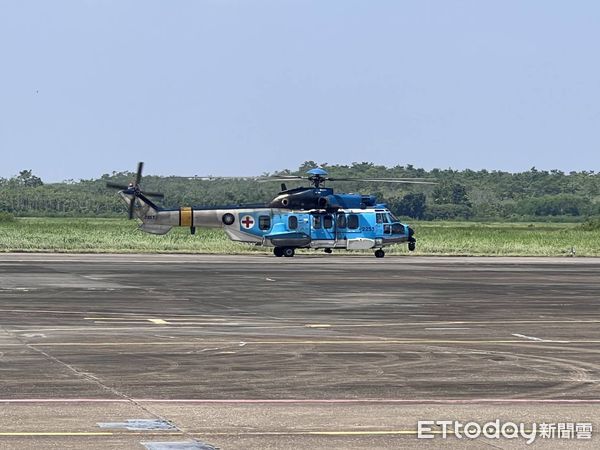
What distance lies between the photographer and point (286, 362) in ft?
65.1

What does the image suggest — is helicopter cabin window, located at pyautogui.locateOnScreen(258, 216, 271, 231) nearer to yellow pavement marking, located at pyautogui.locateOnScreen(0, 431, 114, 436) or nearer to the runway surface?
the runway surface

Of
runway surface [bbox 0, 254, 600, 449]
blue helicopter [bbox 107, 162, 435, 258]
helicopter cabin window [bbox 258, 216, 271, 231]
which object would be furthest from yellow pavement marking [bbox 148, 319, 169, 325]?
helicopter cabin window [bbox 258, 216, 271, 231]

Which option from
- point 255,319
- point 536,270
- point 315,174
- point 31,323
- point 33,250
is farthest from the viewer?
point 33,250

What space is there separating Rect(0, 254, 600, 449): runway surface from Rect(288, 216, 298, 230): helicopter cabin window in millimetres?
24266

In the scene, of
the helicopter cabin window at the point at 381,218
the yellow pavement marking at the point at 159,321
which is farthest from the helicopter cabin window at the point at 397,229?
the yellow pavement marking at the point at 159,321

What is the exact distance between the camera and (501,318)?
29.0m

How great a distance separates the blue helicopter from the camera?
214ft

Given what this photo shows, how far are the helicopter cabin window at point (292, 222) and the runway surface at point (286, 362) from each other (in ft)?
79.6

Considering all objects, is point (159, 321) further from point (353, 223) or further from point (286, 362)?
point (353, 223)

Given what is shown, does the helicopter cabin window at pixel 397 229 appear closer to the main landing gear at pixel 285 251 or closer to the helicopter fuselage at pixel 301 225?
the helicopter fuselage at pixel 301 225

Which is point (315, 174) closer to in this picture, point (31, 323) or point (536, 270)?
point (536, 270)

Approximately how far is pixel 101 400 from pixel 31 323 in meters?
10.9

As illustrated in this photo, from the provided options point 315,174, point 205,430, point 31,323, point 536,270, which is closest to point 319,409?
point 205,430

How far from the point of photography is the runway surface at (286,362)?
13953 mm
